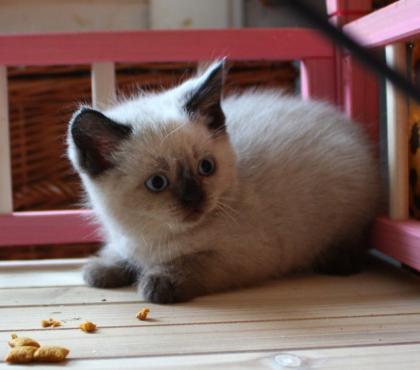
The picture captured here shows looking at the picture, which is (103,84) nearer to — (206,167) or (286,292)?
(206,167)

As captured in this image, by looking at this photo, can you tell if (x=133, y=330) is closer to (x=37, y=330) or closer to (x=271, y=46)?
(x=37, y=330)

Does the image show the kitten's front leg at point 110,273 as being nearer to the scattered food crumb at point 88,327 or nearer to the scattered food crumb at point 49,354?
the scattered food crumb at point 88,327

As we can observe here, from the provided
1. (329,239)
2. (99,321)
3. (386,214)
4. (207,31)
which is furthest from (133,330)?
(207,31)

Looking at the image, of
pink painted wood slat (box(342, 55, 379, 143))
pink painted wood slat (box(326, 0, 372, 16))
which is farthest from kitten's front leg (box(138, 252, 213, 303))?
pink painted wood slat (box(326, 0, 372, 16))

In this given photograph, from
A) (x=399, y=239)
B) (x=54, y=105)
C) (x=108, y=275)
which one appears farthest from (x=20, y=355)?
(x=54, y=105)

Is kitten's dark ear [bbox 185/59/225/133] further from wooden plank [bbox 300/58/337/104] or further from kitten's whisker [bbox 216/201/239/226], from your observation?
wooden plank [bbox 300/58/337/104]
